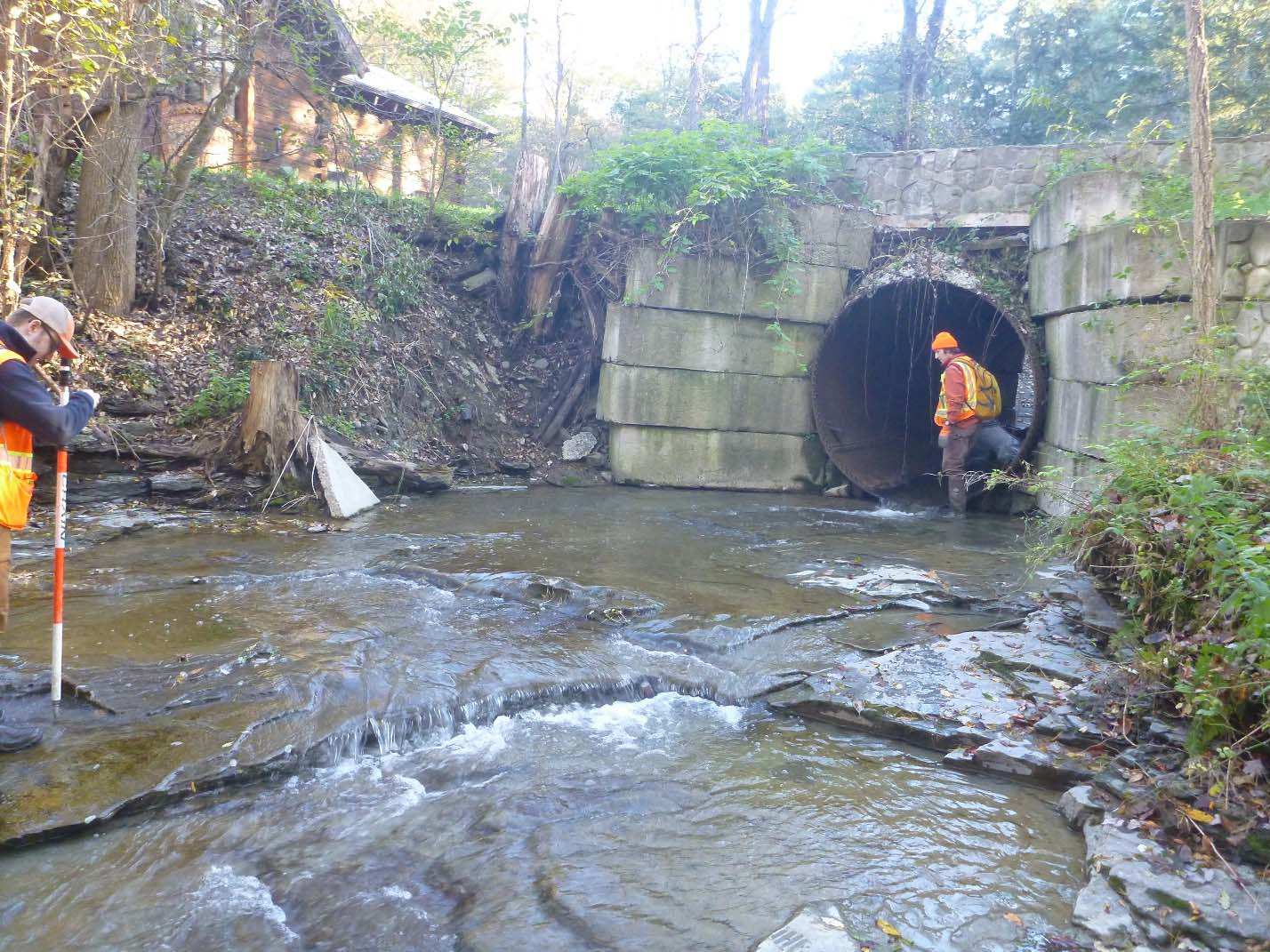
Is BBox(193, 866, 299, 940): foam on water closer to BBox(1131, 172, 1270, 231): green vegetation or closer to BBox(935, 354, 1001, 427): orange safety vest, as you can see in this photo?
BBox(1131, 172, 1270, 231): green vegetation

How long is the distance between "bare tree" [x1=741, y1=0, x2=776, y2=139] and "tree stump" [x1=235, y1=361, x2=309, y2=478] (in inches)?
550

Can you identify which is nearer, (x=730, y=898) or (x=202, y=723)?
(x=730, y=898)

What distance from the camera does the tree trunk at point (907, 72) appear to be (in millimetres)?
16641

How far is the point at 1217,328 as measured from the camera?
20.5 feet

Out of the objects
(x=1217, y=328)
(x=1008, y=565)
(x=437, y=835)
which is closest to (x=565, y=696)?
(x=437, y=835)

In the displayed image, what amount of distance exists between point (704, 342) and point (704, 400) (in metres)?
0.73

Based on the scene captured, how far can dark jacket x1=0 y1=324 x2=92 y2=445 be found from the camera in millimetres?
3771

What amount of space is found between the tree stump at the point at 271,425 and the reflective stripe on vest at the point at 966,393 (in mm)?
7037

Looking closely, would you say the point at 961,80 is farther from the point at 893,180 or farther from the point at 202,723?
the point at 202,723

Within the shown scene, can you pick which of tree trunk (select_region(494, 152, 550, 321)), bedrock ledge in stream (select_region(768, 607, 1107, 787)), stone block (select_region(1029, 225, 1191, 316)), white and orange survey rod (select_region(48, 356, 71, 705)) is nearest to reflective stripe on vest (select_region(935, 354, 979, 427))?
stone block (select_region(1029, 225, 1191, 316))

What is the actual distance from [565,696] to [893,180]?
9.23 m

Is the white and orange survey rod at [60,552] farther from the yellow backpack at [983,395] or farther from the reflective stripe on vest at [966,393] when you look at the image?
the yellow backpack at [983,395]

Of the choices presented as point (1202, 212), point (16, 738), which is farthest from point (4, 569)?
point (1202, 212)

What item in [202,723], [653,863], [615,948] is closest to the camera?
[615,948]
